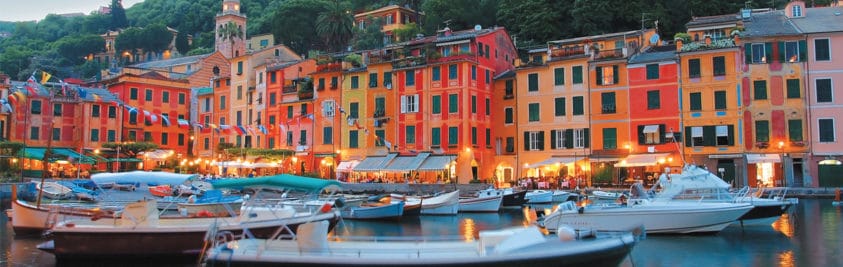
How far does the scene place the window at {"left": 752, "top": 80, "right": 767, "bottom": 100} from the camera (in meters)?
44.7

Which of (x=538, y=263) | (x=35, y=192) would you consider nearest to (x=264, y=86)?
(x=35, y=192)

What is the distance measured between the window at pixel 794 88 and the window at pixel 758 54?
208 cm

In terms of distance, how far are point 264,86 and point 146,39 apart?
7023 centimetres

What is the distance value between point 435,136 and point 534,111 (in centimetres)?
747

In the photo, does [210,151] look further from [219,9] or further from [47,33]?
[47,33]

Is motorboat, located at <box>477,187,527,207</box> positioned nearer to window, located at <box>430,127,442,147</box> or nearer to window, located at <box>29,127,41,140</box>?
window, located at <box>430,127,442,147</box>

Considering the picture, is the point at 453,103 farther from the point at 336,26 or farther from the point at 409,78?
the point at 336,26

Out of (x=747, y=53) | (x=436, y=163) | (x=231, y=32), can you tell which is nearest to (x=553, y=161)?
(x=436, y=163)

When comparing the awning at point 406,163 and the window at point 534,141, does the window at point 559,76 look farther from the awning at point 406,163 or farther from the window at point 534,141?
the awning at point 406,163

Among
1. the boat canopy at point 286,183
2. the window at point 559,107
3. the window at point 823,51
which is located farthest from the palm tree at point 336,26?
the boat canopy at point 286,183

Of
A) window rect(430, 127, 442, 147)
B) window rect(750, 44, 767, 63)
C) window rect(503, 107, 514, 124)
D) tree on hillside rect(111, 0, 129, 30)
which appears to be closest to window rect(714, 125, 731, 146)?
window rect(750, 44, 767, 63)

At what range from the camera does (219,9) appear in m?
134

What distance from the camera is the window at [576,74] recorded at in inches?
1939

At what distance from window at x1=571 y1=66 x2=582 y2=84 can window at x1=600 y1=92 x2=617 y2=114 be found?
1.91 meters
